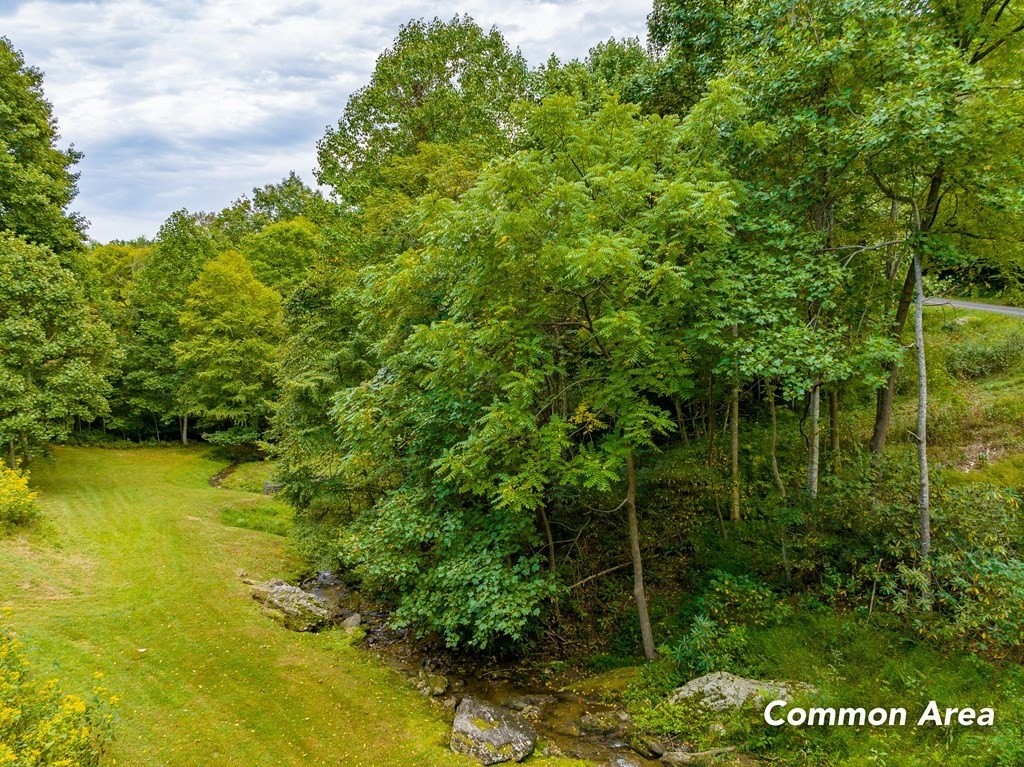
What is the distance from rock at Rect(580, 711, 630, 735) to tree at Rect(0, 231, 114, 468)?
17.6m

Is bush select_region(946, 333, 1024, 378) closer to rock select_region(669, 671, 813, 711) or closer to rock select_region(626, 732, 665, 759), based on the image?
rock select_region(669, 671, 813, 711)

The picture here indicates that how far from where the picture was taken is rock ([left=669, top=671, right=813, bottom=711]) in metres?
6.36

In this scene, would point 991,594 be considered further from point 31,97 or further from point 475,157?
point 31,97

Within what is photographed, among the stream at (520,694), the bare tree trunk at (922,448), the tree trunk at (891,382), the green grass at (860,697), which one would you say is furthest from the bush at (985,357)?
the stream at (520,694)

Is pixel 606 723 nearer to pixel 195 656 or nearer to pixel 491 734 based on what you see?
pixel 491 734

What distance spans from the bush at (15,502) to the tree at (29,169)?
395 inches

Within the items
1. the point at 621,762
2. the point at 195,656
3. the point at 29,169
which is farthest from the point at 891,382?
the point at 29,169

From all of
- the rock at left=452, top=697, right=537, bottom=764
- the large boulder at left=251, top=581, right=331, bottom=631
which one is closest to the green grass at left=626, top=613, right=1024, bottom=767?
the rock at left=452, top=697, right=537, bottom=764

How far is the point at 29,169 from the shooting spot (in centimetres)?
1878

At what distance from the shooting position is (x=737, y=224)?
7.60 metres

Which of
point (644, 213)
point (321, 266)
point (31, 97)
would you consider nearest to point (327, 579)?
point (321, 266)

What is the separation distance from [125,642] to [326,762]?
15.9 ft

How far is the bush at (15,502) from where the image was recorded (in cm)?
1229

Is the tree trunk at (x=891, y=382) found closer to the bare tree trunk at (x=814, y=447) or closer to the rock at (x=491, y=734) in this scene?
the bare tree trunk at (x=814, y=447)
